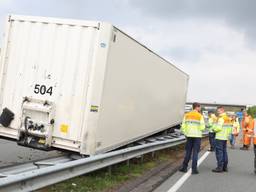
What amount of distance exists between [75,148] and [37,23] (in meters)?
2.60

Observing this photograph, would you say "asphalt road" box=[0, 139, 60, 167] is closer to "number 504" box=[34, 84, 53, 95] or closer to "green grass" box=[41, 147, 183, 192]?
"green grass" box=[41, 147, 183, 192]

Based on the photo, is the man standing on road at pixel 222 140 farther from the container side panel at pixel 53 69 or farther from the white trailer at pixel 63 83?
the container side panel at pixel 53 69

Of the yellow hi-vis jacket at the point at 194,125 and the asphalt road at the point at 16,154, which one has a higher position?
the yellow hi-vis jacket at the point at 194,125

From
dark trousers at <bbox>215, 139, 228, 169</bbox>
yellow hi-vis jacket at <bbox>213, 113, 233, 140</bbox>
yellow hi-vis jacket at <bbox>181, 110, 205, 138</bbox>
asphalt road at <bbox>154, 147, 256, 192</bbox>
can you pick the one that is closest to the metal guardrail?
asphalt road at <bbox>154, 147, 256, 192</bbox>

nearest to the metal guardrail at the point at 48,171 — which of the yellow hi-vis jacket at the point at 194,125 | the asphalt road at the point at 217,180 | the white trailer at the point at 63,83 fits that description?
the white trailer at the point at 63,83

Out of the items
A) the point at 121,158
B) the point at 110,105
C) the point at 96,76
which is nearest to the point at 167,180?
the point at 121,158

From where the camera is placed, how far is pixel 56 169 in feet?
21.0

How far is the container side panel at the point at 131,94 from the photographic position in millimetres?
8781

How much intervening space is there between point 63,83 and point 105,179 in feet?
7.20

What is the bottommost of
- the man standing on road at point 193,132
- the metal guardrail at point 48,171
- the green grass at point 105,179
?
the green grass at point 105,179

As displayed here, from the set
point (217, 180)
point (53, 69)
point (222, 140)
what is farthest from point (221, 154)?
point (53, 69)

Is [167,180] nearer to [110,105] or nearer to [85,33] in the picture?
[110,105]

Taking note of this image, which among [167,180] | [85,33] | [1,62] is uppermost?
[85,33]

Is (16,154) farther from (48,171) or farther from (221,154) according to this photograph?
(48,171)
